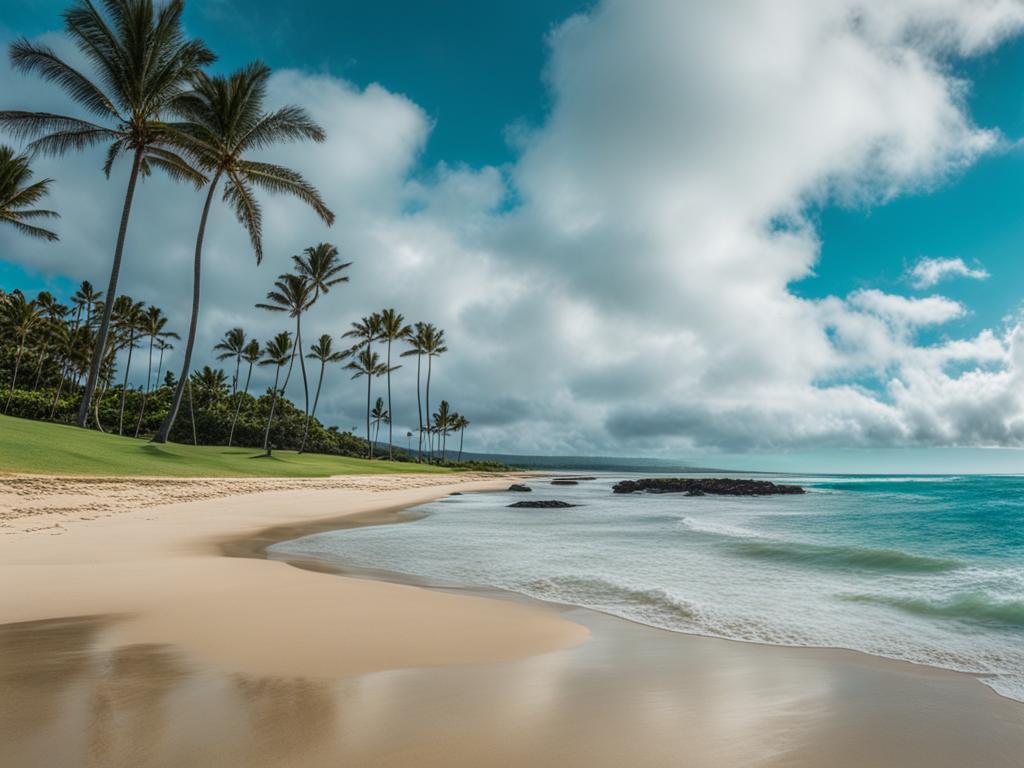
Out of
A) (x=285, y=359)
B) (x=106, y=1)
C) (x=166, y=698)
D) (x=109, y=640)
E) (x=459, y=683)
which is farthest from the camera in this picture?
(x=285, y=359)

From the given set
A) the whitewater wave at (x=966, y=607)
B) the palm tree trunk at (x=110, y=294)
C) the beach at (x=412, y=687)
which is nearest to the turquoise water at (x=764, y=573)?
the whitewater wave at (x=966, y=607)

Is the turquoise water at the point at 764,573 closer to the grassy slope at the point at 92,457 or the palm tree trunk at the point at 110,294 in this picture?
the grassy slope at the point at 92,457

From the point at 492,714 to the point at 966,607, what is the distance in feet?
25.1

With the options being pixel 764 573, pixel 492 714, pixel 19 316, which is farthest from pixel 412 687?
pixel 19 316

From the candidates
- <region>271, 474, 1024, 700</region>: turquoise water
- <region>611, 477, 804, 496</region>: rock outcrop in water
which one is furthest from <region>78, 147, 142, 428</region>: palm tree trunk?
<region>611, 477, 804, 496</region>: rock outcrop in water

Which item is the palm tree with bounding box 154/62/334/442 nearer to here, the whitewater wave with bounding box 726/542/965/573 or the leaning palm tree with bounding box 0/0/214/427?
the leaning palm tree with bounding box 0/0/214/427

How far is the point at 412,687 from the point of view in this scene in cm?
379

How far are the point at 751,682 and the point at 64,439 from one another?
81.7 feet

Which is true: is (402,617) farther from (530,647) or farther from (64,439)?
(64,439)

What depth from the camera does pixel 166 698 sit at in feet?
11.1

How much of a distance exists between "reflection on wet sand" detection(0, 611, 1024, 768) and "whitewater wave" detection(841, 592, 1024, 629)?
9.70ft

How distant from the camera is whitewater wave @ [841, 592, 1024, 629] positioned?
22.4 feet

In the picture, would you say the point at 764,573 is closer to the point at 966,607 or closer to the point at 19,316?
the point at 966,607

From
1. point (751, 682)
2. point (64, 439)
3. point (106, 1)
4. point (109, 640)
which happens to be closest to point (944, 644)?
point (751, 682)
